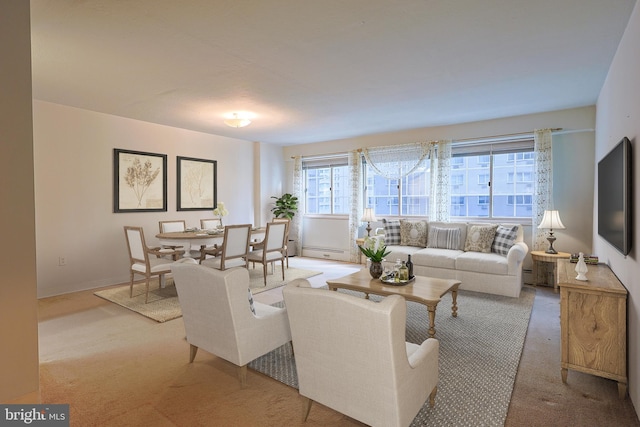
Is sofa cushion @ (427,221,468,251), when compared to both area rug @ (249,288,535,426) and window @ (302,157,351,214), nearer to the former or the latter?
area rug @ (249,288,535,426)

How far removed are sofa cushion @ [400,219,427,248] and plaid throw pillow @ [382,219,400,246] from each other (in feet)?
0.25

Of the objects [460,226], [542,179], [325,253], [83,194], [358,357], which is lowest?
[325,253]

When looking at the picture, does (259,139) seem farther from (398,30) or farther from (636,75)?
(636,75)

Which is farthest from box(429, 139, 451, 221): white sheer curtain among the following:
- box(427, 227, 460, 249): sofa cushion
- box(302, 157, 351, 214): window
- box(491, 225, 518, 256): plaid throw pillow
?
box(302, 157, 351, 214): window

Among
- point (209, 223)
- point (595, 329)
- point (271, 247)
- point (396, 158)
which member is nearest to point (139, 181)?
point (209, 223)

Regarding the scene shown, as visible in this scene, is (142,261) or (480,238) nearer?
(142,261)

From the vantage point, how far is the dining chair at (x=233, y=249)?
4.53 meters

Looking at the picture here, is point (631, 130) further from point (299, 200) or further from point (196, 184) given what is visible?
point (299, 200)

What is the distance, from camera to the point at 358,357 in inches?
62.3

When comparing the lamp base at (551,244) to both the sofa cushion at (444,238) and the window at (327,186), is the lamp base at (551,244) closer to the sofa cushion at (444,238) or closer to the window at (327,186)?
the sofa cushion at (444,238)

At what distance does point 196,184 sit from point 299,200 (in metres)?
2.35

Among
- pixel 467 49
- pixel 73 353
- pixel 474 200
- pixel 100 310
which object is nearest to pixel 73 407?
pixel 73 353

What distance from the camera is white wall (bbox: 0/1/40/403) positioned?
6.35 ft

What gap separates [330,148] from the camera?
732cm
